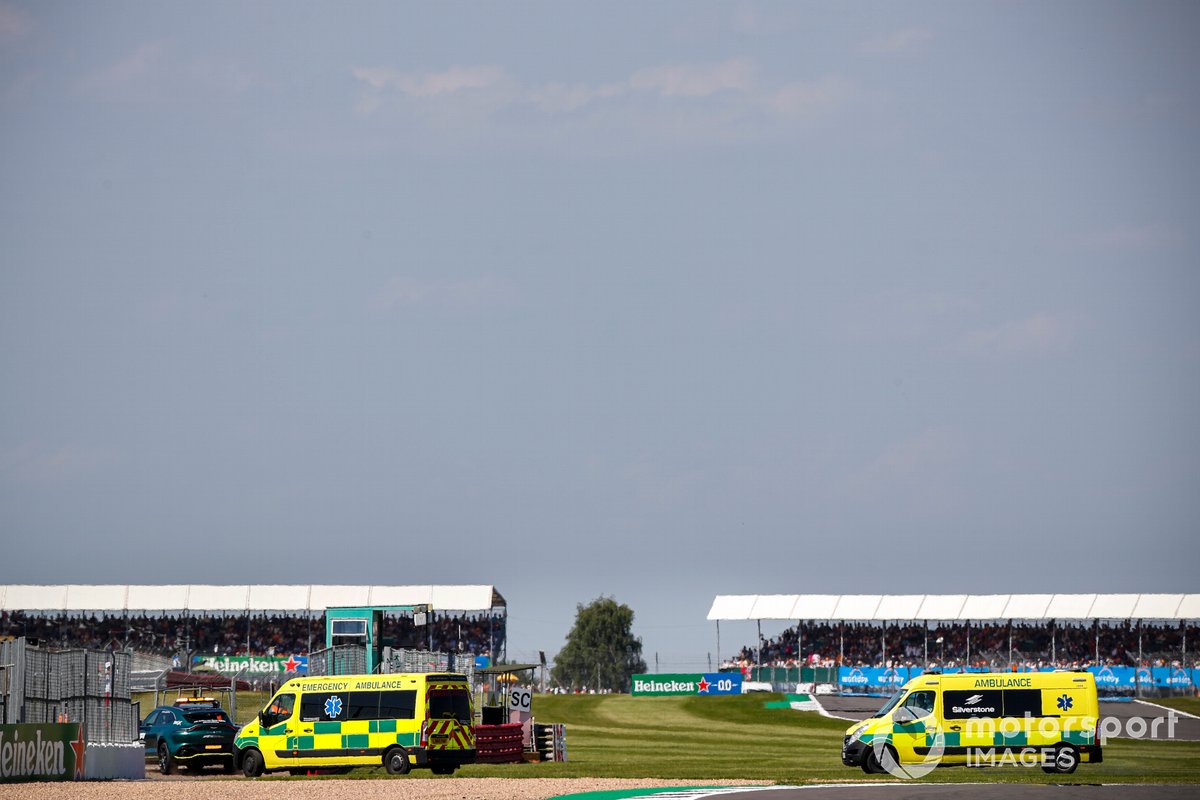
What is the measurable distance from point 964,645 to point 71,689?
6127 centimetres

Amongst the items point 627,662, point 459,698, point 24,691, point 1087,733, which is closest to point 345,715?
point 459,698

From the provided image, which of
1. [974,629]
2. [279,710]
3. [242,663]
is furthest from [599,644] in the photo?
[279,710]

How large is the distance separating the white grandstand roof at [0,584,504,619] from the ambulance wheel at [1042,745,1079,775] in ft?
161

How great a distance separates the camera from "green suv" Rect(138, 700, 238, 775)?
36.2 m

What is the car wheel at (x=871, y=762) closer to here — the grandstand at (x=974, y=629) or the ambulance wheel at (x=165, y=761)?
the ambulance wheel at (x=165, y=761)

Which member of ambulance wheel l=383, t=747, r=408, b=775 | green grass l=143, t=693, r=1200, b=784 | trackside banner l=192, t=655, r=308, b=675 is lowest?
green grass l=143, t=693, r=1200, b=784

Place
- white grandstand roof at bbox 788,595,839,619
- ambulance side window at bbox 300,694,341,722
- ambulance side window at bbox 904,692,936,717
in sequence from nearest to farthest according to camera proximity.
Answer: ambulance side window at bbox 904,692,936,717 → ambulance side window at bbox 300,694,341,722 → white grandstand roof at bbox 788,595,839,619

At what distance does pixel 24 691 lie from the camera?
30859 mm

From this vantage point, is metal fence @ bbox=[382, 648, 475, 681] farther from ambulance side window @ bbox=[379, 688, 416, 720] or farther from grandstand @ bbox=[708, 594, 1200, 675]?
grandstand @ bbox=[708, 594, 1200, 675]

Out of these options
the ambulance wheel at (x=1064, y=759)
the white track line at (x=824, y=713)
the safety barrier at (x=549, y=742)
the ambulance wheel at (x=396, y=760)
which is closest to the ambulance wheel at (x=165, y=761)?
the ambulance wheel at (x=396, y=760)

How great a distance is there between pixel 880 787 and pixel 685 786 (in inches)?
141

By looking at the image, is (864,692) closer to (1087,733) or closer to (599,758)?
(599,758)

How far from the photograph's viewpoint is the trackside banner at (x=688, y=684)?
74688mm

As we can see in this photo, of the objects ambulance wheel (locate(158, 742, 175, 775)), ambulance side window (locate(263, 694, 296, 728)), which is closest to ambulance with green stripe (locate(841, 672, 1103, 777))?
ambulance side window (locate(263, 694, 296, 728))
